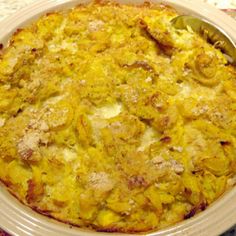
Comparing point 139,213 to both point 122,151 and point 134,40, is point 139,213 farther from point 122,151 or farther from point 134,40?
point 134,40

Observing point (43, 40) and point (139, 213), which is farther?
point (43, 40)

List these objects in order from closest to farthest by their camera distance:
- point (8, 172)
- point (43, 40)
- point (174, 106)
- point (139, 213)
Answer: point (139, 213), point (8, 172), point (174, 106), point (43, 40)

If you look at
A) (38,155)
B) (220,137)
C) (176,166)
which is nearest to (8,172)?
(38,155)

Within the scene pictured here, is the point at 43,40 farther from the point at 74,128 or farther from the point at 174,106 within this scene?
the point at 174,106

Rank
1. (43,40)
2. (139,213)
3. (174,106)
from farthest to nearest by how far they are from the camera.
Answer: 1. (43,40)
2. (174,106)
3. (139,213)

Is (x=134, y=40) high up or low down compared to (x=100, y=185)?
up

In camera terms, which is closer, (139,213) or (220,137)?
(139,213)

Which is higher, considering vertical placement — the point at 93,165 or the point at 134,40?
the point at 134,40

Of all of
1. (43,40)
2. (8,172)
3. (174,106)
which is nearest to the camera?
(8,172)

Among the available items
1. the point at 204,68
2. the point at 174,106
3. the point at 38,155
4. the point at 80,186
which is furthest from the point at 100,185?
the point at 204,68

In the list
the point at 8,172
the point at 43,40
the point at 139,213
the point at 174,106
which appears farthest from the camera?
the point at 43,40
